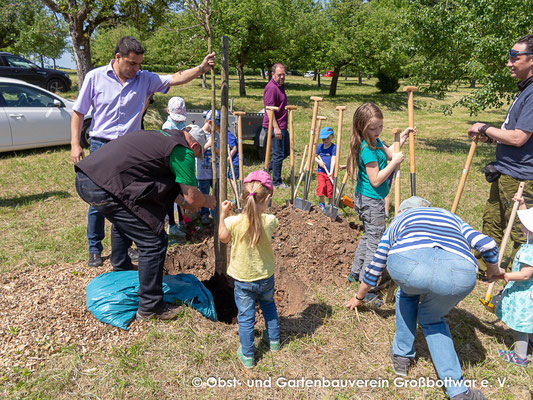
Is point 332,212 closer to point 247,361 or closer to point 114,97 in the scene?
point 247,361

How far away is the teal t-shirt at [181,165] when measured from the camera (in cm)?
261

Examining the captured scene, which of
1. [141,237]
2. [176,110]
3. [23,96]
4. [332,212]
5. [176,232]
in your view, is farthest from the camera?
[23,96]

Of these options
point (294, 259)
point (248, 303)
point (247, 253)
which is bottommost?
point (294, 259)

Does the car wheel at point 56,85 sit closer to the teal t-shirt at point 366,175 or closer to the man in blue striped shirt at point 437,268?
the teal t-shirt at point 366,175

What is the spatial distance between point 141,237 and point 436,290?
204cm

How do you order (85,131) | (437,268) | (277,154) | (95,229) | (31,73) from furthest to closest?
(31,73) < (85,131) < (277,154) < (95,229) < (437,268)

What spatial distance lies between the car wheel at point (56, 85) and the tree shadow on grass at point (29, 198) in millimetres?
11288

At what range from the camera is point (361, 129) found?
321cm

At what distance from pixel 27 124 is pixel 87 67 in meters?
4.38

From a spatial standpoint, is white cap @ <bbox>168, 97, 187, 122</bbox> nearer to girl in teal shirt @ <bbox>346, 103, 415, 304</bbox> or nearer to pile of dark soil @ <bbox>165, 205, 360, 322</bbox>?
pile of dark soil @ <bbox>165, 205, 360, 322</bbox>

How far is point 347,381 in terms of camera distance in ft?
8.57

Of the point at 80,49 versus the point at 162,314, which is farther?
the point at 80,49

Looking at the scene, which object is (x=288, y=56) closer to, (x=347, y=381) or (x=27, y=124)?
(x=27, y=124)

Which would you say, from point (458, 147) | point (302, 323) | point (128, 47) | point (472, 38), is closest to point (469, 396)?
point (302, 323)
